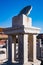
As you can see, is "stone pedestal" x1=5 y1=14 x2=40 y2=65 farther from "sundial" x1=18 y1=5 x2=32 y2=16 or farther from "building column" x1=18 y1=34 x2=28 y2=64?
"sundial" x1=18 y1=5 x2=32 y2=16

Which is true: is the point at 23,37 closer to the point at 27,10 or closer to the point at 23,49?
the point at 23,49

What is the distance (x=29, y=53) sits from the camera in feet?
13.1

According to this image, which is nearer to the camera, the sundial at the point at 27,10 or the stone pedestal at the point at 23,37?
the stone pedestal at the point at 23,37

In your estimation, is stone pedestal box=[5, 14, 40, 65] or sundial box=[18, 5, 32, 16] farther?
sundial box=[18, 5, 32, 16]

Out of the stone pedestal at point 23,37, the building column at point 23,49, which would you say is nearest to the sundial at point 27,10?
the stone pedestal at point 23,37

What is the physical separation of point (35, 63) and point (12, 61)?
0.73 metres

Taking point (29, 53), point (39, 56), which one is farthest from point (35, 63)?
point (39, 56)

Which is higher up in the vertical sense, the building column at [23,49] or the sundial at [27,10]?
the sundial at [27,10]

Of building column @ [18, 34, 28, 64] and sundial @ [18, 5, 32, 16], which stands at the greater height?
sundial @ [18, 5, 32, 16]

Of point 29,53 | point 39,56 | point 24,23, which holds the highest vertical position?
point 24,23

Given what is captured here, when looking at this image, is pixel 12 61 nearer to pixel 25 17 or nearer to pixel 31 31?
pixel 31 31

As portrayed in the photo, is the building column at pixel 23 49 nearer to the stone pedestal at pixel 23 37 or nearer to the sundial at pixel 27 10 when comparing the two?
the stone pedestal at pixel 23 37

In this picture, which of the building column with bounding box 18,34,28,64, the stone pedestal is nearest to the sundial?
the stone pedestal

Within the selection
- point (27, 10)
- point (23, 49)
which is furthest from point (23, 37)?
point (27, 10)
